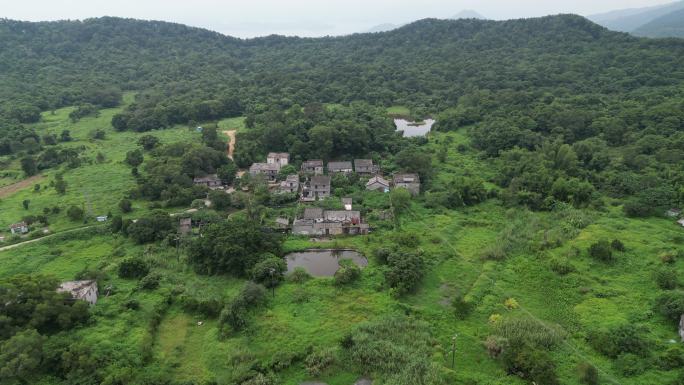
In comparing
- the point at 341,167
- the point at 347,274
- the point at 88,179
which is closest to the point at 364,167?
the point at 341,167

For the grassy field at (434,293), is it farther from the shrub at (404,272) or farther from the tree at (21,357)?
the tree at (21,357)

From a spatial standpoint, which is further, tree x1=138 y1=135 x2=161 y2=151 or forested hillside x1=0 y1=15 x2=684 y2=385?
tree x1=138 y1=135 x2=161 y2=151

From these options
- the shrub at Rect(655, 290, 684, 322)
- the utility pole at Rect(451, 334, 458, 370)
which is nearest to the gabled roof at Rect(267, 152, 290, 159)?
the utility pole at Rect(451, 334, 458, 370)

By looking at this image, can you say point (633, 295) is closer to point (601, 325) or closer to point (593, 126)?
point (601, 325)

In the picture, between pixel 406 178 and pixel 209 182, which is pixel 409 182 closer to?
pixel 406 178

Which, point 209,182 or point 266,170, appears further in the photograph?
point 266,170

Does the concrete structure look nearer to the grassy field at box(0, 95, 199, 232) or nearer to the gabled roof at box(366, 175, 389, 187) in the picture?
the gabled roof at box(366, 175, 389, 187)
